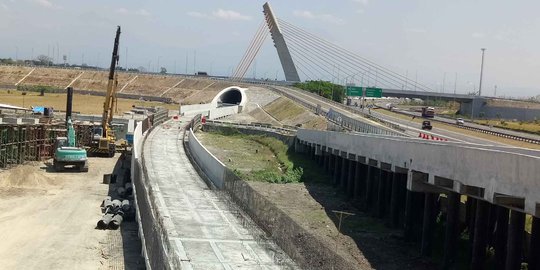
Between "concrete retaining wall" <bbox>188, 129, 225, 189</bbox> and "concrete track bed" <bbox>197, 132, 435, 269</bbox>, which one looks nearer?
"concrete track bed" <bbox>197, 132, 435, 269</bbox>

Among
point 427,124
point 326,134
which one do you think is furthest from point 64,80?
point 326,134

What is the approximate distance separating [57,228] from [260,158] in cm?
3095

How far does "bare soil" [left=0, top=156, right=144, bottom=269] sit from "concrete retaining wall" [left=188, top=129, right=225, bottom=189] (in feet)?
23.6

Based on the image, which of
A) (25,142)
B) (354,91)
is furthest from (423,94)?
(25,142)

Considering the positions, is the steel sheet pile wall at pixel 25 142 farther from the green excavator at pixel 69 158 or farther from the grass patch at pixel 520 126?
the grass patch at pixel 520 126

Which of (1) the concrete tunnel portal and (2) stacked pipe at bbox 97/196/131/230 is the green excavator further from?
(1) the concrete tunnel portal

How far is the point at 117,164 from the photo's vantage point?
62844 mm

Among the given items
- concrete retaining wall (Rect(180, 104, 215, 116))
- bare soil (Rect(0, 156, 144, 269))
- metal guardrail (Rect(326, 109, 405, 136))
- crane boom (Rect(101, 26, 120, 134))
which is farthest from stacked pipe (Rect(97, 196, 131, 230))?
concrete retaining wall (Rect(180, 104, 215, 116))

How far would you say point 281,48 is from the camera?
16812 centimetres

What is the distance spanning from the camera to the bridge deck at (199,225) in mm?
27173

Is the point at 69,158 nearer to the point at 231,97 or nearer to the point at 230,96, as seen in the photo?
the point at 231,97

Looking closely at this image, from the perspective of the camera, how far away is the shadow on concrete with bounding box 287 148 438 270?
2777 centimetres

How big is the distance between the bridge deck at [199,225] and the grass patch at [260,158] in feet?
16.0

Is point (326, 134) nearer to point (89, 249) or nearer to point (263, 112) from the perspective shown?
point (89, 249)
